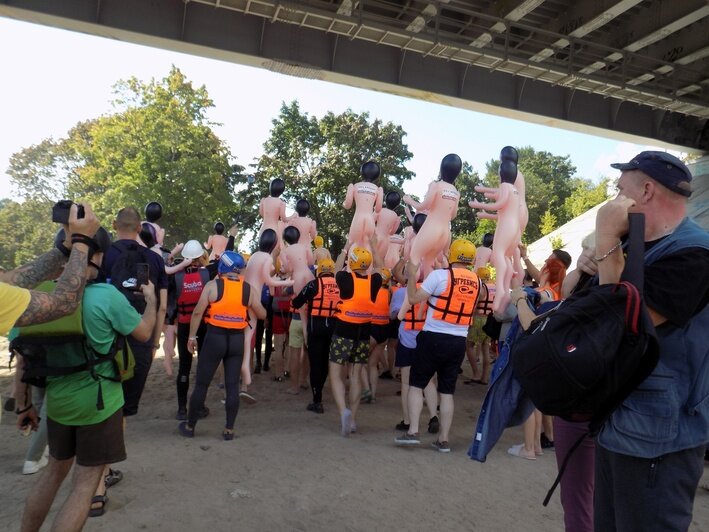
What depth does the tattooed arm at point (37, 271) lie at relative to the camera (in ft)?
9.97

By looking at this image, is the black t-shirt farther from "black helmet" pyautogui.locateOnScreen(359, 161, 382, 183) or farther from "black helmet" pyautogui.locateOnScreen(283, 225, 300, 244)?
"black helmet" pyautogui.locateOnScreen(283, 225, 300, 244)

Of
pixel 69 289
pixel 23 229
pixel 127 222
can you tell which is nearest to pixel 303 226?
pixel 127 222

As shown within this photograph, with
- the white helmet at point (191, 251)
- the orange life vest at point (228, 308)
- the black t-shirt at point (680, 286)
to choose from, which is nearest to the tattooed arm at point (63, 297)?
the black t-shirt at point (680, 286)

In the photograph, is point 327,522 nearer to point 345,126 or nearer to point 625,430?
point 625,430

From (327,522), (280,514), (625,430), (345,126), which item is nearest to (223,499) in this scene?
(280,514)

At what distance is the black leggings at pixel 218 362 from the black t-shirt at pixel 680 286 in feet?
15.3

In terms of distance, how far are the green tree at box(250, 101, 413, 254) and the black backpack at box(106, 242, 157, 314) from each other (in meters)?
23.5

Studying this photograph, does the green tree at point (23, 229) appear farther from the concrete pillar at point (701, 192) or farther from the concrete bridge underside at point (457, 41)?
the concrete pillar at point (701, 192)

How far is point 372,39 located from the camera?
9.98 metres

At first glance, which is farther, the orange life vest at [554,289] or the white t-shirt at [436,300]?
the white t-shirt at [436,300]

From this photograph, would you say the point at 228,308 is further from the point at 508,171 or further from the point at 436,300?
the point at 508,171

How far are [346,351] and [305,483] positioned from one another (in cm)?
186

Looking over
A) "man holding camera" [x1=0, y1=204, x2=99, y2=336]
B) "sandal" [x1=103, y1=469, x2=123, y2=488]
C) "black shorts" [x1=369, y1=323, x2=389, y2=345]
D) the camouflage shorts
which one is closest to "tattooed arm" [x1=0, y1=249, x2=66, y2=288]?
"man holding camera" [x1=0, y1=204, x2=99, y2=336]

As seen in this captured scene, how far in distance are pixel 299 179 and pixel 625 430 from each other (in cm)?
2835
